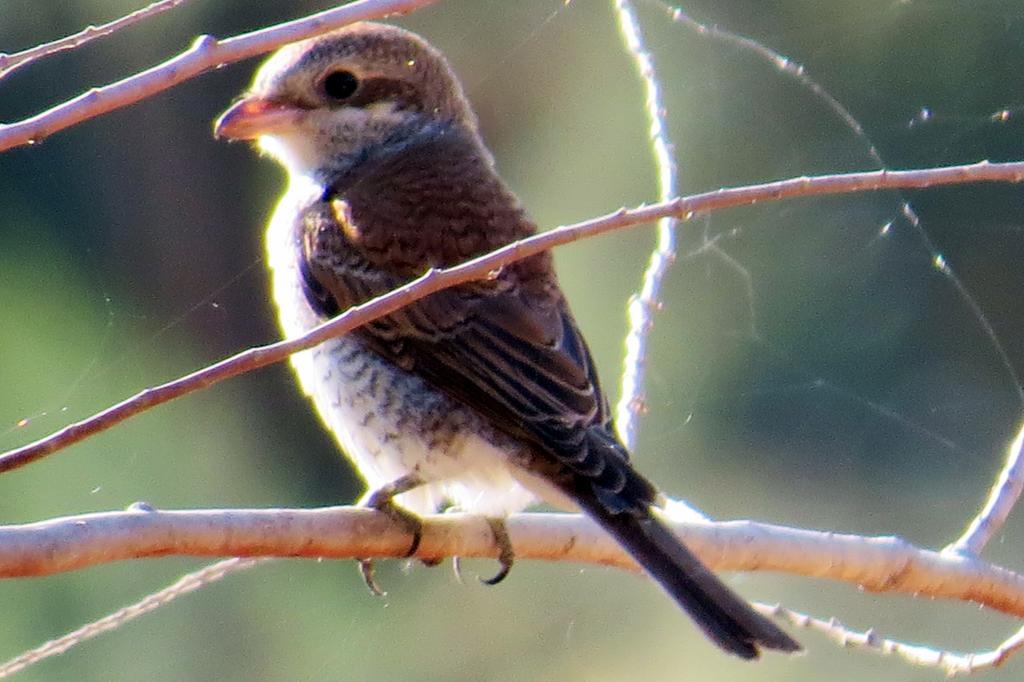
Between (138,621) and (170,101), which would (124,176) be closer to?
(170,101)

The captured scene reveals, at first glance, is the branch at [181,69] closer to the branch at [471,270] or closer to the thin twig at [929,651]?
the branch at [471,270]

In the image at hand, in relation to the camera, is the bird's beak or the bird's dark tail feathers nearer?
the bird's dark tail feathers

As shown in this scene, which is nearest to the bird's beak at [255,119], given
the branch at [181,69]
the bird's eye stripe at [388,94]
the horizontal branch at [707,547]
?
the bird's eye stripe at [388,94]

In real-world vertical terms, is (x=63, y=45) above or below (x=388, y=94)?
above

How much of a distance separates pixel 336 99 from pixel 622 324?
309cm

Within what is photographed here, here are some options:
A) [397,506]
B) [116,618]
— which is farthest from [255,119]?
[116,618]

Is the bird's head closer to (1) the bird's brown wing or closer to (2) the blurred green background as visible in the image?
(1) the bird's brown wing

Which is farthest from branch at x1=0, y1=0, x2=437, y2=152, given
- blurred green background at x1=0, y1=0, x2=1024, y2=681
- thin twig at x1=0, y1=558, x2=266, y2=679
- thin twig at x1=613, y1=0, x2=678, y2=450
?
blurred green background at x1=0, y1=0, x2=1024, y2=681

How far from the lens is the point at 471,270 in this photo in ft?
4.54

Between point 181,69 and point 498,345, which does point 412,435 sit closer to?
point 498,345

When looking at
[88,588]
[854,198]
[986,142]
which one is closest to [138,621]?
[88,588]

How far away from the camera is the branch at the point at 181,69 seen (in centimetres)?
130

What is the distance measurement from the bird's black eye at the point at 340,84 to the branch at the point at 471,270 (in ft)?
4.14

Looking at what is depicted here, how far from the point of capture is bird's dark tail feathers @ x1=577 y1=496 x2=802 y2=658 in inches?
69.8
